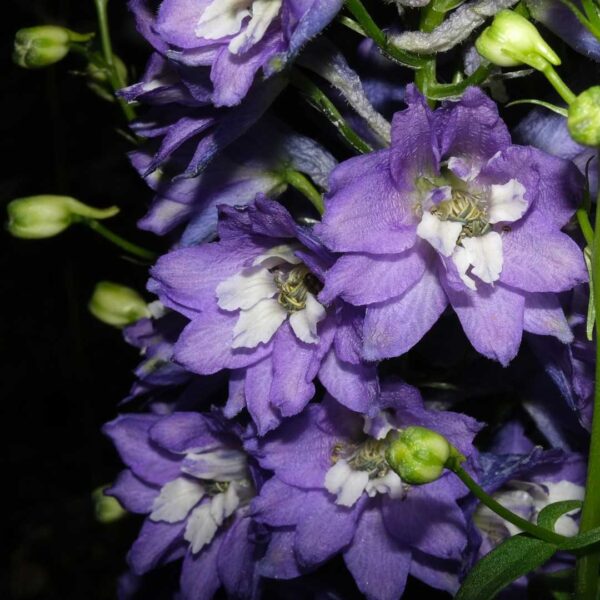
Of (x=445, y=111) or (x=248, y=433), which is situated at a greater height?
(x=445, y=111)

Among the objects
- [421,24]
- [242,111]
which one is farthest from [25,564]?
[421,24]

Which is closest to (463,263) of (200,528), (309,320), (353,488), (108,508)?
(309,320)

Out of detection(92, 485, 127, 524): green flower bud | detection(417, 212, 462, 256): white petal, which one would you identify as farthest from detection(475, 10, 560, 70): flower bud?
detection(92, 485, 127, 524): green flower bud

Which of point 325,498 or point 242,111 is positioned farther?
point 325,498

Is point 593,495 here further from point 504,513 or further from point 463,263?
point 463,263

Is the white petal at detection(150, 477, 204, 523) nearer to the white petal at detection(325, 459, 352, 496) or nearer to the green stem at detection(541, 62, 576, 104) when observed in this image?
the white petal at detection(325, 459, 352, 496)

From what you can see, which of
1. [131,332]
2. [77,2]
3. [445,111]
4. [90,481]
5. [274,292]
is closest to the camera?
[445,111]

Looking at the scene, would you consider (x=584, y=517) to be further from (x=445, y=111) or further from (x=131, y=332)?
(x=131, y=332)

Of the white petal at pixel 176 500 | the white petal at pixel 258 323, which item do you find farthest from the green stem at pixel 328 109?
the white petal at pixel 176 500
